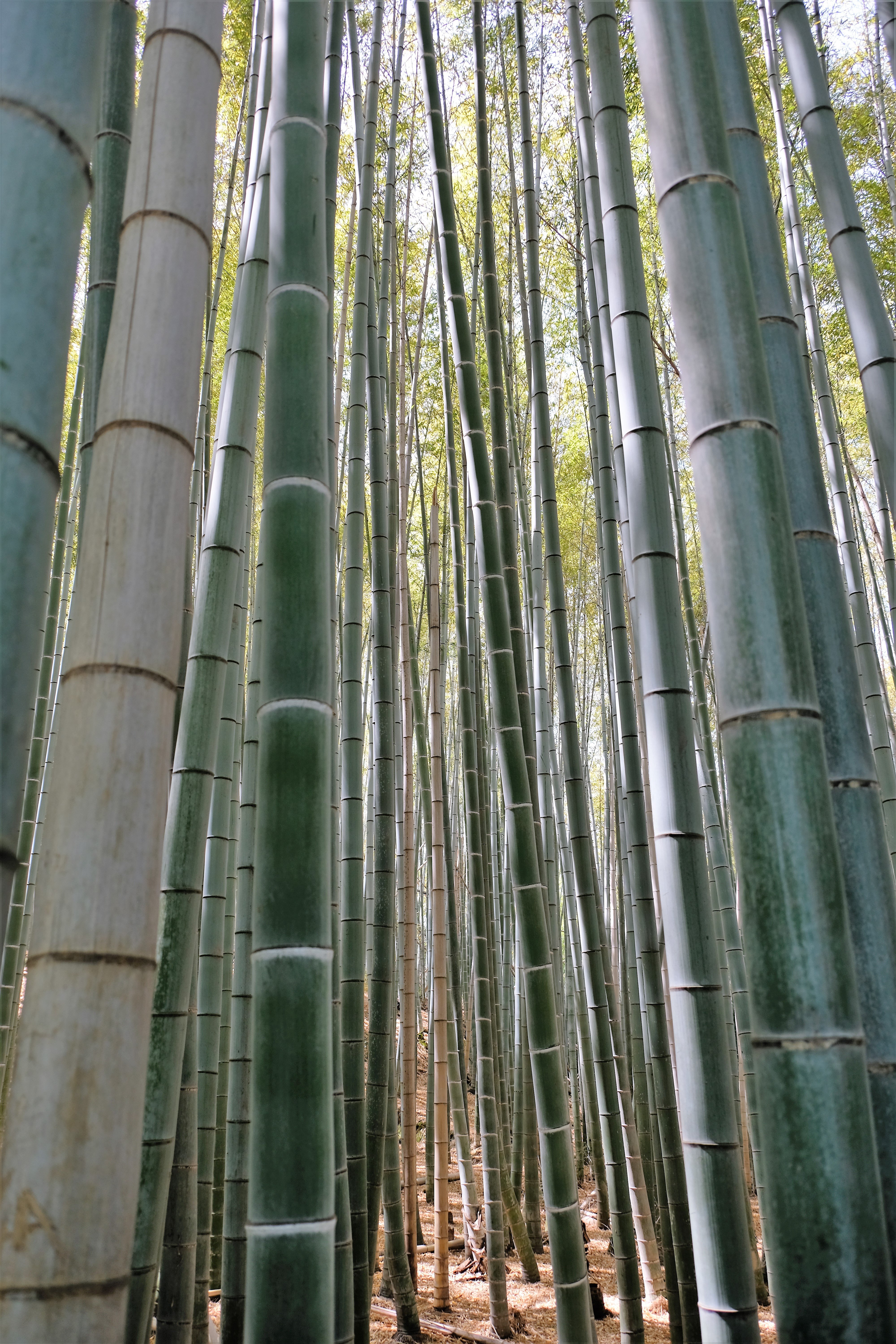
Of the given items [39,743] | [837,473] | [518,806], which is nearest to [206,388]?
[39,743]

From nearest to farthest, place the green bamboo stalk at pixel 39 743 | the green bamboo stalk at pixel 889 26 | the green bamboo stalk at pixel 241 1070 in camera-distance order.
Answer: the green bamboo stalk at pixel 889 26 → the green bamboo stalk at pixel 241 1070 → the green bamboo stalk at pixel 39 743

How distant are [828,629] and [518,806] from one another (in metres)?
1.14

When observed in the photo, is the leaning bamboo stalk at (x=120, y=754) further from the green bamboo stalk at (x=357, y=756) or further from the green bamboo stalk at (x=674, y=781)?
the green bamboo stalk at (x=357, y=756)

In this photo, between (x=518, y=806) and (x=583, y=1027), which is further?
(x=583, y=1027)

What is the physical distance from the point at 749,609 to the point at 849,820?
0.33 meters

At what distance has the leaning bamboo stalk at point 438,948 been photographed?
313 centimetres

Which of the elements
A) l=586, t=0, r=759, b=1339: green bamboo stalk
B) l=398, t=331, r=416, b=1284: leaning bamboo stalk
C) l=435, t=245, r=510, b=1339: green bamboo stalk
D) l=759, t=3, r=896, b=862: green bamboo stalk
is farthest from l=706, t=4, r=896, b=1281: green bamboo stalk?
l=398, t=331, r=416, b=1284: leaning bamboo stalk

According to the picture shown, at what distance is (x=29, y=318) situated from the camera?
69 cm

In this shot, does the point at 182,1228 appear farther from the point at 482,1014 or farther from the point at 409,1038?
the point at 409,1038

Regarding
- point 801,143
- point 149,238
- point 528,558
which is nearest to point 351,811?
point 149,238

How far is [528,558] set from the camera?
4.10 meters

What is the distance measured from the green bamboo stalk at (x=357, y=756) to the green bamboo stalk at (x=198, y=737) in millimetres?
713

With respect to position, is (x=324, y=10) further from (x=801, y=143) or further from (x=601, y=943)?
(x=801, y=143)

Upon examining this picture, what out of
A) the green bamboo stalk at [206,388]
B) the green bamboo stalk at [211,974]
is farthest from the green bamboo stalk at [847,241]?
the green bamboo stalk at [211,974]
